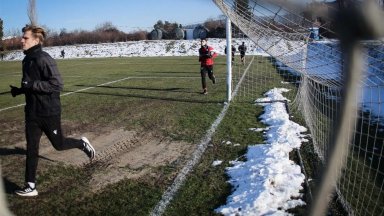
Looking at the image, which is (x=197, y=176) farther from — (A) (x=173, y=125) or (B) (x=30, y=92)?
(A) (x=173, y=125)

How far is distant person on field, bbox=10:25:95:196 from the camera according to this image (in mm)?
4387

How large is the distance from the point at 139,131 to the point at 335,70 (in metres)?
6.44

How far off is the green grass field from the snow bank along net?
136cm

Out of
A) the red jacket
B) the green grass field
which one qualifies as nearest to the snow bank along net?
the green grass field

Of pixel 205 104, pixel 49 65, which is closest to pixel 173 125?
pixel 205 104

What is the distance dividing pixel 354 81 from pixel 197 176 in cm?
448

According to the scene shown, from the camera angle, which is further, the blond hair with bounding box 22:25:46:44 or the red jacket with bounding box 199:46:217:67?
the red jacket with bounding box 199:46:217:67

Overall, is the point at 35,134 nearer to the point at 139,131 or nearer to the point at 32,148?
the point at 32,148

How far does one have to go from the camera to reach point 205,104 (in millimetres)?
10219

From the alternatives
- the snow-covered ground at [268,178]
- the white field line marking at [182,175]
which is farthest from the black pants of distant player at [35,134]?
the snow-covered ground at [268,178]

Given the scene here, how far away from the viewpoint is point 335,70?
136 cm

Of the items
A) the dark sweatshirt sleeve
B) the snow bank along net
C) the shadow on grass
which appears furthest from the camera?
the shadow on grass

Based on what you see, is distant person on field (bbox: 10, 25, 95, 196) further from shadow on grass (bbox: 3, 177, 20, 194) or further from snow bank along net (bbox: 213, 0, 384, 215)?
snow bank along net (bbox: 213, 0, 384, 215)

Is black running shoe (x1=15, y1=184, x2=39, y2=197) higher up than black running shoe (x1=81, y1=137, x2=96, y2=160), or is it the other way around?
black running shoe (x1=81, y1=137, x2=96, y2=160)
